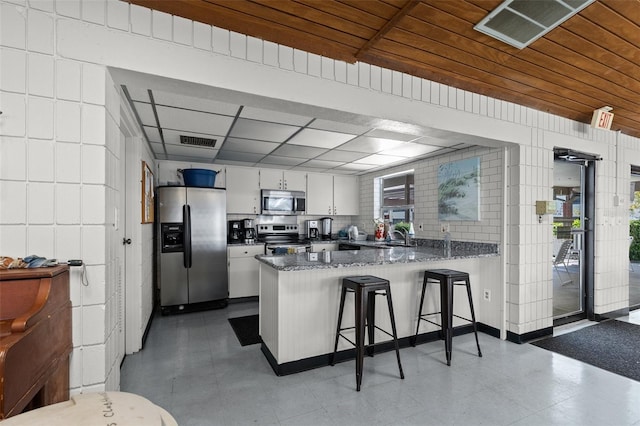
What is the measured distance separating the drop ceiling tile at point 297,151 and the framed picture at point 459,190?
1709 mm

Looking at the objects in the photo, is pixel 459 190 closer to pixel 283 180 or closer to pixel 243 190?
pixel 283 180

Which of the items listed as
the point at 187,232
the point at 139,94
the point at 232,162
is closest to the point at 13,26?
the point at 139,94

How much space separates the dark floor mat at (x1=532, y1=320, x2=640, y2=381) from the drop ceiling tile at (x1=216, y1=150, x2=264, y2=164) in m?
4.08

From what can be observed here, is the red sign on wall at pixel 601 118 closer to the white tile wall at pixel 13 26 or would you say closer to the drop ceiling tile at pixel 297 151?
the drop ceiling tile at pixel 297 151

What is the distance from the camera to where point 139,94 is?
2232 mm

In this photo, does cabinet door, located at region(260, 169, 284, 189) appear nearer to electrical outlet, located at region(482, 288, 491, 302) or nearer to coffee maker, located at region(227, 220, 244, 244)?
coffee maker, located at region(227, 220, 244, 244)

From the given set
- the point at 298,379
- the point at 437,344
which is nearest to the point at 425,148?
the point at 437,344

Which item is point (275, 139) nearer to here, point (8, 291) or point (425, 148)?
point (425, 148)

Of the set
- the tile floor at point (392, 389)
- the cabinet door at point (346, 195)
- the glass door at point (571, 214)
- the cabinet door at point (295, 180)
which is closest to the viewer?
the tile floor at point (392, 389)

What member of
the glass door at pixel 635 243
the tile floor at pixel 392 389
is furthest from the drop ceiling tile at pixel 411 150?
the glass door at pixel 635 243

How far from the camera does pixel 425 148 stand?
12.5ft

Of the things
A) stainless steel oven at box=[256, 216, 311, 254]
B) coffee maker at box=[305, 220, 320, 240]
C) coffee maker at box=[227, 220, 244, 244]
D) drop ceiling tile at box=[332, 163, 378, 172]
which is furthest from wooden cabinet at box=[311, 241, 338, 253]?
drop ceiling tile at box=[332, 163, 378, 172]

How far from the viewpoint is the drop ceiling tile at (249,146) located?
3555mm

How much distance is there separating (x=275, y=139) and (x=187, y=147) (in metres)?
1.21
